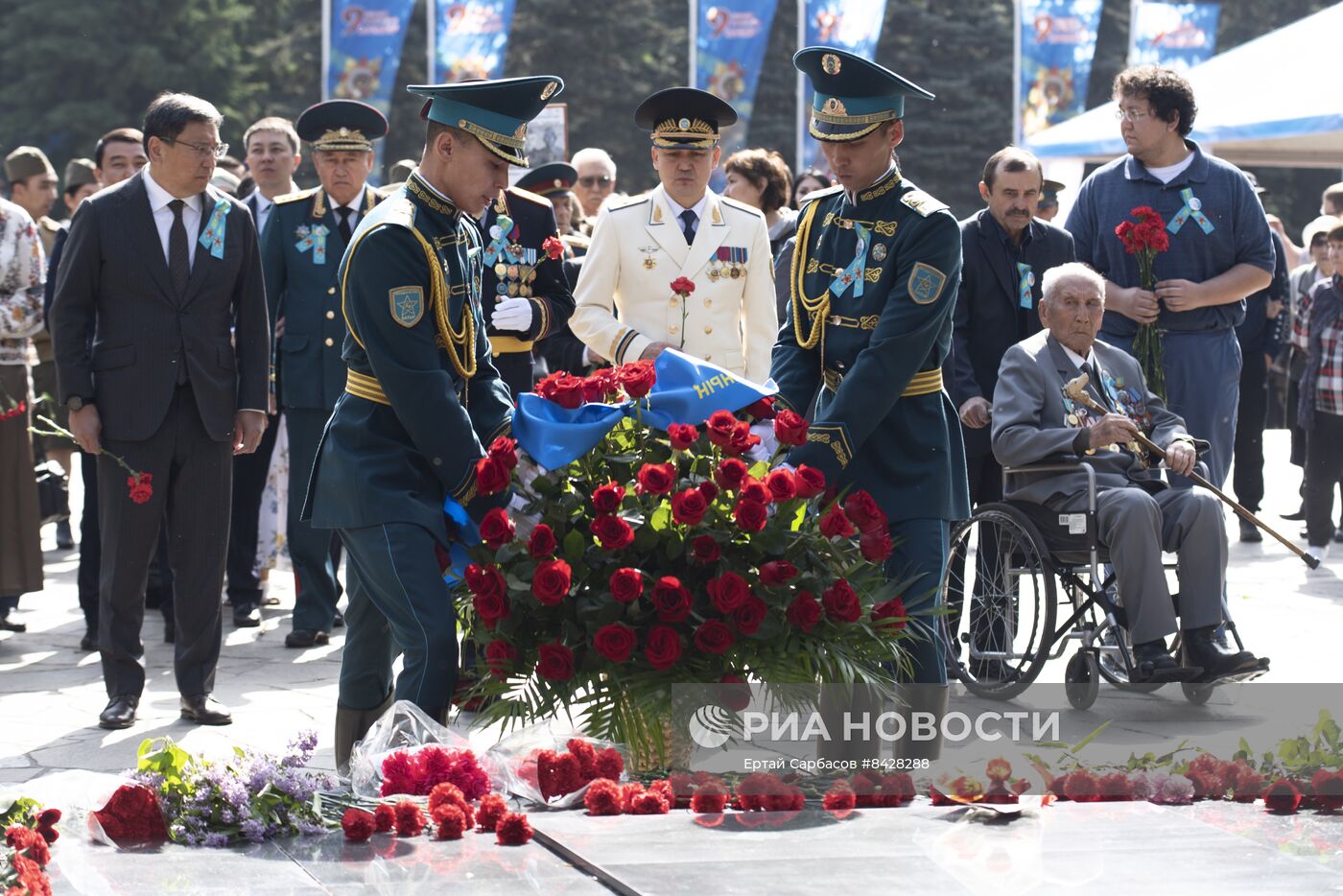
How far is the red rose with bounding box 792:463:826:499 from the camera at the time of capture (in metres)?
4.35

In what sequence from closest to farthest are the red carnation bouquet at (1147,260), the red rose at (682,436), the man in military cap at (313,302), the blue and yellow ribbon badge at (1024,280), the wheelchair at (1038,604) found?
the red rose at (682,436)
the wheelchair at (1038,604)
the red carnation bouquet at (1147,260)
the blue and yellow ribbon badge at (1024,280)
the man in military cap at (313,302)

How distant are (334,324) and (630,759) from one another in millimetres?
3953

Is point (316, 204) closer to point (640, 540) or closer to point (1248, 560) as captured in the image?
point (640, 540)

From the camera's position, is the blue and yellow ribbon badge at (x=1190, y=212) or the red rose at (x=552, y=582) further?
the blue and yellow ribbon badge at (x=1190, y=212)

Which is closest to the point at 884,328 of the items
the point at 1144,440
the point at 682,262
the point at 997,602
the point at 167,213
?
the point at 682,262

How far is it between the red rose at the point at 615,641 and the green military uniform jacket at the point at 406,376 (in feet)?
1.71

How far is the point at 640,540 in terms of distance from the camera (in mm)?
4305

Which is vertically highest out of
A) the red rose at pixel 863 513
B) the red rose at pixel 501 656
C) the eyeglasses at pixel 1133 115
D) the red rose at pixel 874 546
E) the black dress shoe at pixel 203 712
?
the eyeglasses at pixel 1133 115

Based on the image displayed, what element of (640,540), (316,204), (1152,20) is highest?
(1152,20)

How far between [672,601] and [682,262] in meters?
2.78

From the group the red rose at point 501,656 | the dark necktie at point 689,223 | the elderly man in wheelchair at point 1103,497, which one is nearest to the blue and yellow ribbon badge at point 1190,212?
the elderly man in wheelchair at point 1103,497

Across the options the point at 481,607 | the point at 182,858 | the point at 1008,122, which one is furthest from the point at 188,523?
the point at 1008,122

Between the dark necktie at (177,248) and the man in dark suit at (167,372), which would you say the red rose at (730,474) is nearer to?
the man in dark suit at (167,372)

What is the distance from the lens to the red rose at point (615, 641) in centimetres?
412
